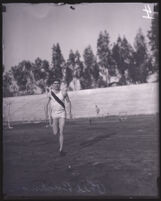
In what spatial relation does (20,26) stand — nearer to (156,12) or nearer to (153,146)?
(156,12)

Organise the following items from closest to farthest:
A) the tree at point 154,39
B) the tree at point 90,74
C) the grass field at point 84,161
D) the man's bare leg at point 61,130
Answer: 1. the grass field at point 84,161
2. the tree at point 154,39
3. the man's bare leg at point 61,130
4. the tree at point 90,74

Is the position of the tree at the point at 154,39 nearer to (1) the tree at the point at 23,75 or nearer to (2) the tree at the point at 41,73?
(2) the tree at the point at 41,73

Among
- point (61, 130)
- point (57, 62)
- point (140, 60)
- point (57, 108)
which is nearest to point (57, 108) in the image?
point (57, 108)

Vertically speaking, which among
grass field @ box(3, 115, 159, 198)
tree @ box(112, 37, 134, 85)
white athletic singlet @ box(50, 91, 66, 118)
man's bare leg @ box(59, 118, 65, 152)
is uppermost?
tree @ box(112, 37, 134, 85)

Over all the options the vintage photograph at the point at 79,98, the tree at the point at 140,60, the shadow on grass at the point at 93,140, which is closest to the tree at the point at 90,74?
the vintage photograph at the point at 79,98

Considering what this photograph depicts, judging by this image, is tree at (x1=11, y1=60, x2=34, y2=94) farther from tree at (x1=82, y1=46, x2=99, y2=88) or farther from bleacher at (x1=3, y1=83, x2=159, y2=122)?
tree at (x1=82, y1=46, x2=99, y2=88)

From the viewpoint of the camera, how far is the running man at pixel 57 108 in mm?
4428

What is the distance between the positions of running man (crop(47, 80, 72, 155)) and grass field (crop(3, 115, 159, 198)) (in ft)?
0.32

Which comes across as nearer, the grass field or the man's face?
the grass field

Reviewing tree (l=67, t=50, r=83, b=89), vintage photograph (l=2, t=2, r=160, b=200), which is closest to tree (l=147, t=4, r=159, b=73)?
vintage photograph (l=2, t=2, r=160, b=200)

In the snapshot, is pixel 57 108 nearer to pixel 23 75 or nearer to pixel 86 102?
pixel 86 102

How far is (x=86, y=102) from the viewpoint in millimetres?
4480

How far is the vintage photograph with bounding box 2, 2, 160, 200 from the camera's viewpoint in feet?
13.4

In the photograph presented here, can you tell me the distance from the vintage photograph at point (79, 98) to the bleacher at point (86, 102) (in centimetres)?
1
